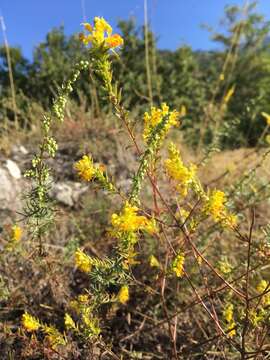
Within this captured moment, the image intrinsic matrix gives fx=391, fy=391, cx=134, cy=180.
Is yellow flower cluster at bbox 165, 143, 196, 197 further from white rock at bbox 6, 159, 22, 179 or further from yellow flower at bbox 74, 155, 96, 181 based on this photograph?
white rock at bbox 6, 159, 22, 179

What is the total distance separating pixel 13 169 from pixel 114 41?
221 centimetres

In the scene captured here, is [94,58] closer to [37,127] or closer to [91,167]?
[91,167]

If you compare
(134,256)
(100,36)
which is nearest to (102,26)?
(100,36)

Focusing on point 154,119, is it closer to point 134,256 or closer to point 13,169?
point 134,256

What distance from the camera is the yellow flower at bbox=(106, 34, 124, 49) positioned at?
3.35 ft

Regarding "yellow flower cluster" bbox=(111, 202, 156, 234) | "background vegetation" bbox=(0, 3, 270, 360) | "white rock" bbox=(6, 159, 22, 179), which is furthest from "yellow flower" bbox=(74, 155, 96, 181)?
"white rock" bbox=(6, 159, 22, 179)

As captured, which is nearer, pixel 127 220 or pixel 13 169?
pixel 127 220

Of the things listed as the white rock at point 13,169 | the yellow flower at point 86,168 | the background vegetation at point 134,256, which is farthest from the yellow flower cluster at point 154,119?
the white rock at point 13,169

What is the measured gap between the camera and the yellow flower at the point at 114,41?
102 cm

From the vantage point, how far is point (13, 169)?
3.03 metres

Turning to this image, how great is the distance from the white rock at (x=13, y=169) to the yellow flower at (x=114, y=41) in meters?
2.15

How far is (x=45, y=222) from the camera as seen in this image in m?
1.32

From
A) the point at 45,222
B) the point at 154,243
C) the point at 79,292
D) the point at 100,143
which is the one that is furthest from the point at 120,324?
the point at 100,143

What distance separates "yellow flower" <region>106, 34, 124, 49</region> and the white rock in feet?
7.04
